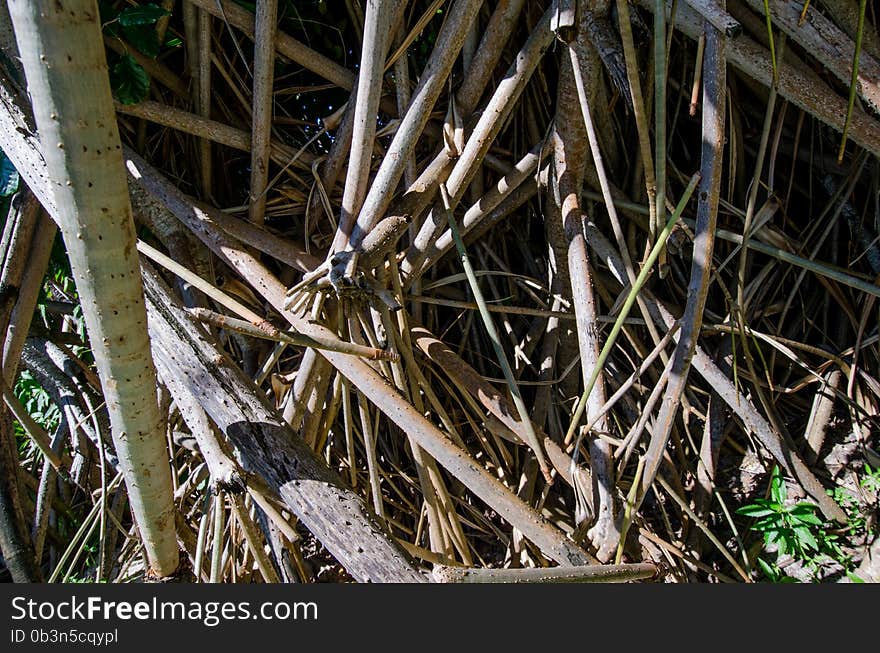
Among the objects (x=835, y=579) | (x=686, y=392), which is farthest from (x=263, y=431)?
(x=835, y=579)

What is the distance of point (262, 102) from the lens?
1.34 m

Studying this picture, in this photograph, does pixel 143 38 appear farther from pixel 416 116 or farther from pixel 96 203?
pixel 96 203

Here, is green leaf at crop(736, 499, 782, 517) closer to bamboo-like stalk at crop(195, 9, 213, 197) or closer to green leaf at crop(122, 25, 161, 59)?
Answer: bamboo-like stalk at crop(195, 9, 213, 197)

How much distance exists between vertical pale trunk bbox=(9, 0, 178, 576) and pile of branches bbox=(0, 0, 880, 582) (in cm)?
5

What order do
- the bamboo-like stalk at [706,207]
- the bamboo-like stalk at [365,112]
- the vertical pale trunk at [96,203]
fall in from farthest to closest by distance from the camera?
the bamboo-like stalk at [365,112]
the bamboo-like stalk at [706,207]
the vertical pale trunk at [96,203]

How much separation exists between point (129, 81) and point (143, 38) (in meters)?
0.09

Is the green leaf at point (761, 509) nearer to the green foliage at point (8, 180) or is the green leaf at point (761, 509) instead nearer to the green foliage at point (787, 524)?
the green foliage at point (787, 524)

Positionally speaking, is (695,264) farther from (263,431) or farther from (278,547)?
(278,547)

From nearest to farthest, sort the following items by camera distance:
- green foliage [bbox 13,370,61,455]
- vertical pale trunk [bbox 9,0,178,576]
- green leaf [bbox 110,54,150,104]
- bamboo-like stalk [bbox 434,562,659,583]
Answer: vertical pale trunk [bbox 9,0,178,576] → bamboo-like stalk [bbox 434,562,659,583] → green leaf [bbox 110,54,150,104] → green foliage [bbox 13,370,61,455]

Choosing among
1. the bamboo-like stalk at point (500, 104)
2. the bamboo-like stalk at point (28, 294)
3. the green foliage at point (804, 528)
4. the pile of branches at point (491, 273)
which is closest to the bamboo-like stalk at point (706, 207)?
the pile of branches at point (491, 273)

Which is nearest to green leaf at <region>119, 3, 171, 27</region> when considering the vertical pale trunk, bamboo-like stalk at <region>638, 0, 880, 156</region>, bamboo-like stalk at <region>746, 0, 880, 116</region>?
the vertical pale trunk

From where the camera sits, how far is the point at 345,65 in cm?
152

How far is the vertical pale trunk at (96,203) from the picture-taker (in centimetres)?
60

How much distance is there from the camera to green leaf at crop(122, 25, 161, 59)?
4.25ft
